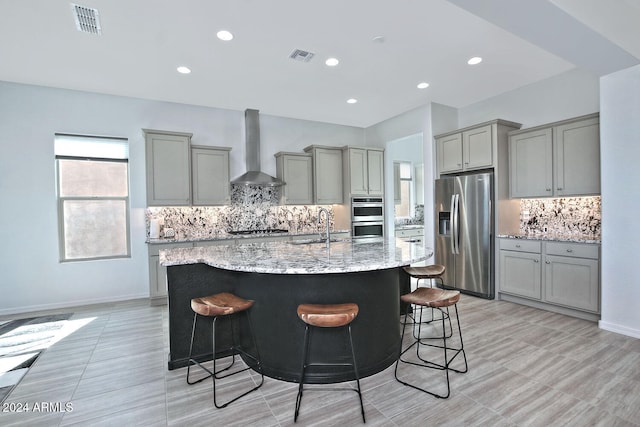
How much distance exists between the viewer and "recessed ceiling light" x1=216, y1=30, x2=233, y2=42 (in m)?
3.16

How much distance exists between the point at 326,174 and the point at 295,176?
2.04 ft

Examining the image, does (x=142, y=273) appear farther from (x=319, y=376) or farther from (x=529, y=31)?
(x=529, y=31)

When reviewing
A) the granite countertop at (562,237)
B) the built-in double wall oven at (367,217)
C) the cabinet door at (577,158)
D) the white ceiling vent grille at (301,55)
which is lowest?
the granite countertop at (562,237)

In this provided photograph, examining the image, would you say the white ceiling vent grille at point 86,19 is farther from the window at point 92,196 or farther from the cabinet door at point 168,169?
the window at point 92,196

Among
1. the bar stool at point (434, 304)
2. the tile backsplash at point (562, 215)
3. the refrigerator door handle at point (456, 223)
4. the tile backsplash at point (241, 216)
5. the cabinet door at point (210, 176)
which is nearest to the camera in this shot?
the bar stool at point (434, 304)

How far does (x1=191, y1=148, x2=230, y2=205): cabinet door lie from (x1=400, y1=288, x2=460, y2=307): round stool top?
3720mm

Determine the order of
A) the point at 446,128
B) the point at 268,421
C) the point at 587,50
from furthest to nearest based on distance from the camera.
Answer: the point at 446,128, the point at 587,50, the point at 268,421

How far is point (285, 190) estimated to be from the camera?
586cm

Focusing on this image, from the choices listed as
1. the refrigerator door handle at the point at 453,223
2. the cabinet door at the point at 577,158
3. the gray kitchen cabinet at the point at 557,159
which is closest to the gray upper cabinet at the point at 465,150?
the gray kitchen cabinet at the point at 557,159

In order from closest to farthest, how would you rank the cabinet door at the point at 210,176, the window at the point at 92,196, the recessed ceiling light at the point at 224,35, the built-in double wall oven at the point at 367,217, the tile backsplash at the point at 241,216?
the recessed ceiling light at the point at 224,35 → the window at the point at 92,196 → the cabinet door at the point at 210,176 → the tile backsplash at the point at 241,216 → the built-in double wall oven at the point at 367,217

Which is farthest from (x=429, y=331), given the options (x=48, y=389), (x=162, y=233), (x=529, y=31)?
(x=162, y=233)

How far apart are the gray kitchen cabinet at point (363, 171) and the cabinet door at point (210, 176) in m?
2.22

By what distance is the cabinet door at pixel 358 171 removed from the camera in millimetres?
6141

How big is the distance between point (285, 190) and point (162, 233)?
7.02 ft
